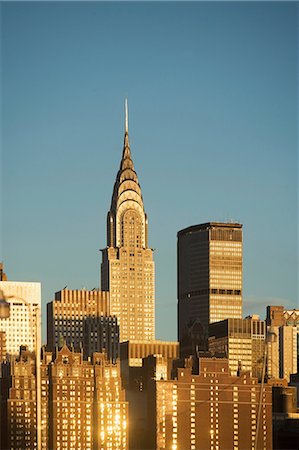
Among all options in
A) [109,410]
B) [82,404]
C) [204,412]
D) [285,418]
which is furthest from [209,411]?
[285,418]

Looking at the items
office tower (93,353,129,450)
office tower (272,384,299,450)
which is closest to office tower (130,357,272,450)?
office tower (93,353,129,450)

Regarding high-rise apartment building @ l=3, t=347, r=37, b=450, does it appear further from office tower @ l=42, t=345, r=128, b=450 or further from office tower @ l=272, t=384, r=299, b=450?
office tower @ l=272, t=384, r=299, b=450

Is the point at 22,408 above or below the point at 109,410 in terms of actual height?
above

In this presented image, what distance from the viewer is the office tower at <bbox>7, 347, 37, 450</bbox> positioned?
148m

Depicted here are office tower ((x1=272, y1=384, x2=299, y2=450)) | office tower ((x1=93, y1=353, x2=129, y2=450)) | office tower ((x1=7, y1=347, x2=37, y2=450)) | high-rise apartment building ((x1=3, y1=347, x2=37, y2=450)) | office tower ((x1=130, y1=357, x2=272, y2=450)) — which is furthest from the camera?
office tower ((x1=272, y1=384, x2=299, y2=450))

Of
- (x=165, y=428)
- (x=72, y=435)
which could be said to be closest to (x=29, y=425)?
(x=72, y=435)

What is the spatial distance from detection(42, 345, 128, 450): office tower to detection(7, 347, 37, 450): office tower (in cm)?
139

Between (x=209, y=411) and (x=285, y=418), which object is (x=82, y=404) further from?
(x=285, y=418)

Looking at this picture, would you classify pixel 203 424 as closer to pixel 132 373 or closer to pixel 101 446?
pixel 101 446

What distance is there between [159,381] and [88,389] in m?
9.03

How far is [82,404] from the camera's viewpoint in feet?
506

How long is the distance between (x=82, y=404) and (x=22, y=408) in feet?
19.4

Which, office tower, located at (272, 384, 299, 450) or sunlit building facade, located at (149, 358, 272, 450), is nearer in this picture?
sunlit building facade, located at (149, 358, 272, 450)

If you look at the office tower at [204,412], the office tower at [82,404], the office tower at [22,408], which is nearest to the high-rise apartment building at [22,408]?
the office tower at [22,408]
